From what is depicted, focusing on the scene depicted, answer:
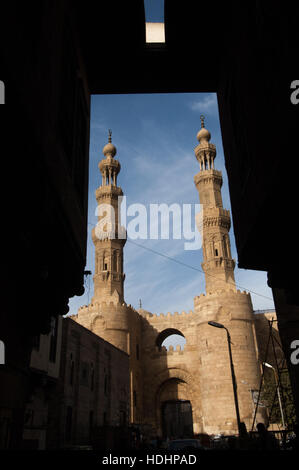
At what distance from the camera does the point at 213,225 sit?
36.5 m

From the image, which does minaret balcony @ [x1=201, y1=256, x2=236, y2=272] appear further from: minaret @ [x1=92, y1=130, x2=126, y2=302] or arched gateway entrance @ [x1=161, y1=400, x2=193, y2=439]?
arched gateway entrance @ [x1=161, y1=400, x2=193, y2=439]

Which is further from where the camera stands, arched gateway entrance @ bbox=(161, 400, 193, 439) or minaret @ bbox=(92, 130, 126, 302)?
arched gateway entrance @ bbox=(161, 400, 193, 439)

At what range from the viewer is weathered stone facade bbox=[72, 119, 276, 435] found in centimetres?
2997

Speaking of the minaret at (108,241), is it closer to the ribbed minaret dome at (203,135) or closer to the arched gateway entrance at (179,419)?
the ribbed minaret dome at (203,135)

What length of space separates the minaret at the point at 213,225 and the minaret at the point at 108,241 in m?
8.22

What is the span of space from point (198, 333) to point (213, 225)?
407 inches

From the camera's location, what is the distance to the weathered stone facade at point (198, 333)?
30.0 metres

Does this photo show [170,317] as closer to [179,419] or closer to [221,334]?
[221,334]

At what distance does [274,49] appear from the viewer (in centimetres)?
524

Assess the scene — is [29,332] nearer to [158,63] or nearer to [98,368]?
[158,63]

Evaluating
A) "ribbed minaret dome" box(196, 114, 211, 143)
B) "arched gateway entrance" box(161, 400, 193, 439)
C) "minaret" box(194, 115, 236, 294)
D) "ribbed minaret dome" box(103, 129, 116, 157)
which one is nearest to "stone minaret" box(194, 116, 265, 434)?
"minaret" box(194, 115, 236, 294)

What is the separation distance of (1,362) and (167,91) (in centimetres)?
829

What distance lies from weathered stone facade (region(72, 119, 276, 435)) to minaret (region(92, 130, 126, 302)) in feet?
0.32

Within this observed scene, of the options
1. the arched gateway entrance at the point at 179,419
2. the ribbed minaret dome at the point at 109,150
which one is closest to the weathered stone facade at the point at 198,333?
the ribbed minaret dome at the point at 109,150
